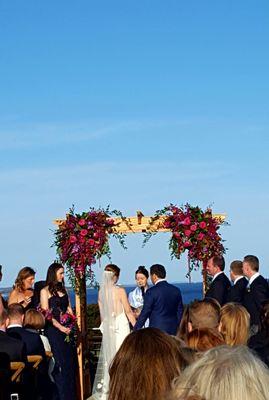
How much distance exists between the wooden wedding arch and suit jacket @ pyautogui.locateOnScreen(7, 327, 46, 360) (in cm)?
403

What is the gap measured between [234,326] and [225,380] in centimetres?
394

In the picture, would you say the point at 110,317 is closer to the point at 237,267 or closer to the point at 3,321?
the point at 237,267

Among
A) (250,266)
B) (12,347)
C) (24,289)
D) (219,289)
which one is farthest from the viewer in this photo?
(219,289)

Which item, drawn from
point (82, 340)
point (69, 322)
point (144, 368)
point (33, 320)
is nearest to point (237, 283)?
point (69, 322)

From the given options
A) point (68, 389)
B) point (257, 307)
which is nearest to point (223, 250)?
point (257, 307)

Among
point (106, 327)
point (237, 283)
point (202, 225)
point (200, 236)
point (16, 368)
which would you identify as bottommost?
point (16, 368)

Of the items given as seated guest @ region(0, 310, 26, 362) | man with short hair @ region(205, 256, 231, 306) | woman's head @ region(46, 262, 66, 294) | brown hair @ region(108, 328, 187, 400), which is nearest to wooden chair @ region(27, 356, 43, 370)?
seated guest @ region(0, 310, 26, 362)

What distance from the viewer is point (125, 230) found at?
41.3 feet

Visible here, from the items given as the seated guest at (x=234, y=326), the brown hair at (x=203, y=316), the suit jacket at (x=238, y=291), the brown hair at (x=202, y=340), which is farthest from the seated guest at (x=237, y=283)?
the brown hair at (x=202, y=340)

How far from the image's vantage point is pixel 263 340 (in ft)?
18.9

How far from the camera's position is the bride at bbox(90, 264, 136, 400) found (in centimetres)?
1156

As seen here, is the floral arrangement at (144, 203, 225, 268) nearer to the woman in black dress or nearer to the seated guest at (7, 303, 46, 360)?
the woman in black dress

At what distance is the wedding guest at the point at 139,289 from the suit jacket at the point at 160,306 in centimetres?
177

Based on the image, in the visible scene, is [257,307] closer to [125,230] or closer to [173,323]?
[173,323]
